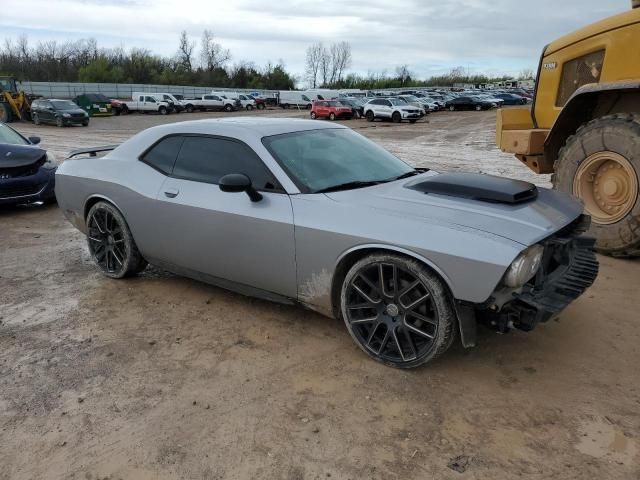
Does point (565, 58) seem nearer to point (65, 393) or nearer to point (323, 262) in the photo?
point (323, 262)

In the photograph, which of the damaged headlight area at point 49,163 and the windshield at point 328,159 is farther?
the damaged headlight area at point 49,163

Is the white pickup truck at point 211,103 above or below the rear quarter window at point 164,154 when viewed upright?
below

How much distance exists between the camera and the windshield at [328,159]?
12.3 ft

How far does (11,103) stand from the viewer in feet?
101

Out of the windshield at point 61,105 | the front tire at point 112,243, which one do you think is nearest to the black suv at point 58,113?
the windshield at point 61,105

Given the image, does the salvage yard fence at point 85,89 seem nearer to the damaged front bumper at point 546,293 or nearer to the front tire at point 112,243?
the front tire at point 112,243

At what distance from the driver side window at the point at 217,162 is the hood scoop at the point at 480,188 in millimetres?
1042

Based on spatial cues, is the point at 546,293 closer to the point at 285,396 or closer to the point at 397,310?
the point at 397,310

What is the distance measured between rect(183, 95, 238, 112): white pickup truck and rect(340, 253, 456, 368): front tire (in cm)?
4611

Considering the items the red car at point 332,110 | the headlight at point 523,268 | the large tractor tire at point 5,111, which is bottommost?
the large tractor tire at point 5,111

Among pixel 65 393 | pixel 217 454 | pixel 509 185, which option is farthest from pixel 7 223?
pixel 509 185

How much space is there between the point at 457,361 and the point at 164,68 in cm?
9323

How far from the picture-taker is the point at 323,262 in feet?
11.4

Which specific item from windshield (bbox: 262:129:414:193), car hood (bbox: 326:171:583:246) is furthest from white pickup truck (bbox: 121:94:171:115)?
car hood (bbox: 326:171:583:246)
